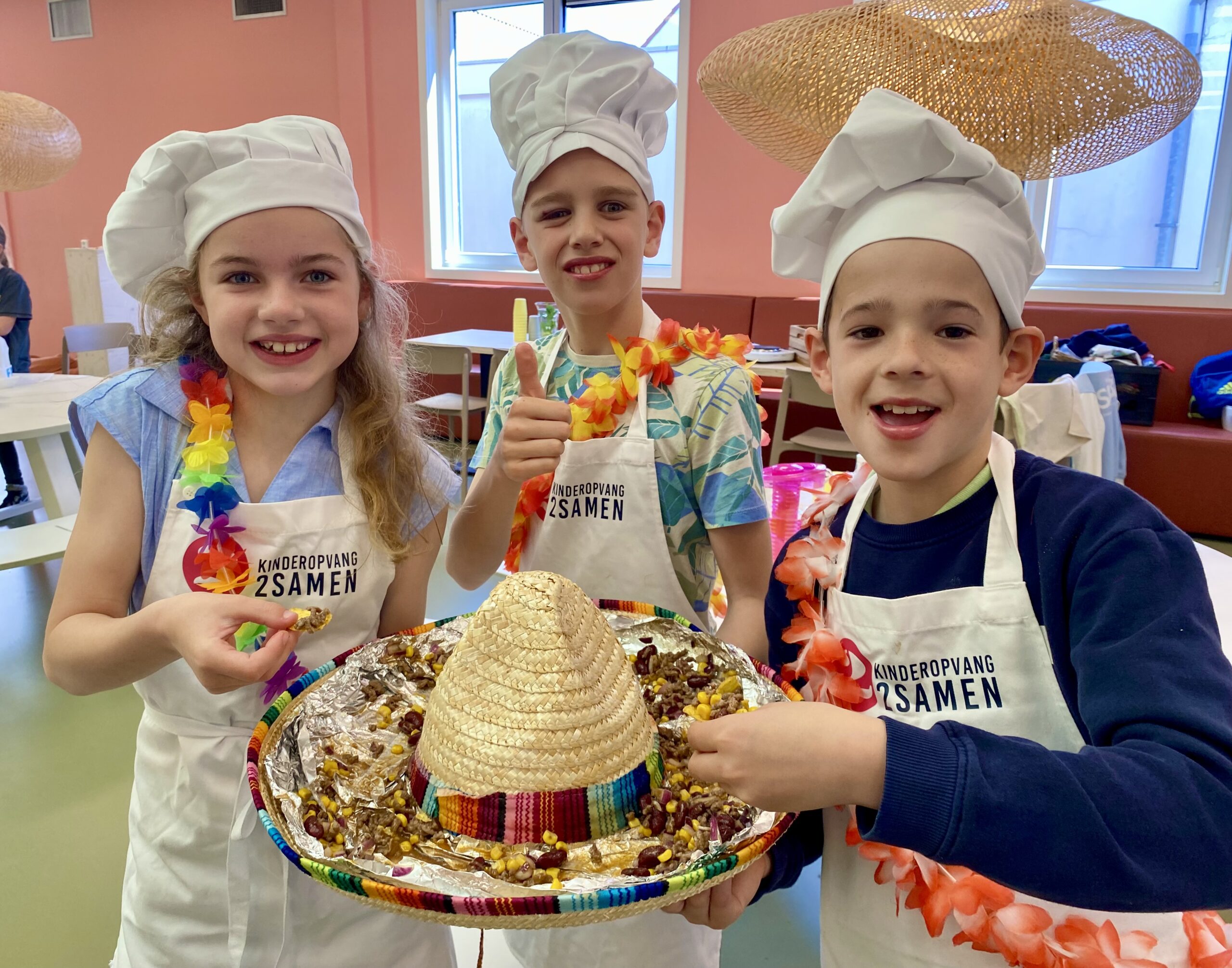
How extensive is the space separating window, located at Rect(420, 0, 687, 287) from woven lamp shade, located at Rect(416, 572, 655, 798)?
5963 mm

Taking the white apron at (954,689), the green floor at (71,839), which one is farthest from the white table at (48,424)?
the white apron at (954,689)

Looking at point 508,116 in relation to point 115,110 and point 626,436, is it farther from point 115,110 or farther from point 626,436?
point 115,110

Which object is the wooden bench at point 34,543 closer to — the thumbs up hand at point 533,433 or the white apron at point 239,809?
the white apron at point 239,809

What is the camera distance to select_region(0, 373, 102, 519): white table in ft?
10.5

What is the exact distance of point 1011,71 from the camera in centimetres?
175

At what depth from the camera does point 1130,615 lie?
2.50 feet

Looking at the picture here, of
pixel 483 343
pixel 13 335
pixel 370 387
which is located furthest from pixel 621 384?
pixel 13 335

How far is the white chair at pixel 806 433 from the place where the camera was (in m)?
4.56

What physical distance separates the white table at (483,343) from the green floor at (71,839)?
276 centimetres

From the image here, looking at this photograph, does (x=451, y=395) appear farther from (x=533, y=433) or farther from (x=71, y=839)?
(x=533, y=433)

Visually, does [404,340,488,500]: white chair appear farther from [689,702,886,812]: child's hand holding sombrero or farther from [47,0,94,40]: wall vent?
[47,0,94,40]: wall vent

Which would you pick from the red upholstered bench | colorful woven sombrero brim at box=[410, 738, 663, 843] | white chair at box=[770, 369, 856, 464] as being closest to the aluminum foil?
colorful woven sombrero brim at box=[410, 738, 663, 843]

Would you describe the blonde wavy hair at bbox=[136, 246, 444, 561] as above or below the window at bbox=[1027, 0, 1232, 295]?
below

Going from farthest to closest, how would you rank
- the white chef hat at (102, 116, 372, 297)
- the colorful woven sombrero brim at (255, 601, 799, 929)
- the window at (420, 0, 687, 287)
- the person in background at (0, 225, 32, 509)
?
1. the window at (420, 0, 687, 287)
2. the person in background at (0, 225, 32, 509)
3. the white chef hat at (102, 116, 372, 297)
4. the colorful woven sombrero brim at (255, 601, 799, 929)
